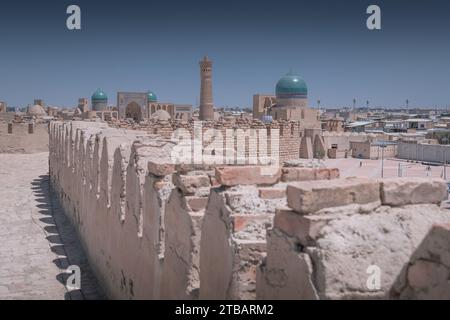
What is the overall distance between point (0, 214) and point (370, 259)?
9155 mm

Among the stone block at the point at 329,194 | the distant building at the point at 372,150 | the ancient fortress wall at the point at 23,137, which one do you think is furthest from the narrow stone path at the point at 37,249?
the distant building at the point at 372,150

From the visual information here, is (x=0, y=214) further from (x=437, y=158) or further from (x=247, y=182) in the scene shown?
(x=437, y=158)

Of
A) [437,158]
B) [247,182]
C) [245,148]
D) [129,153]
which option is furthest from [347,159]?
[247,182]

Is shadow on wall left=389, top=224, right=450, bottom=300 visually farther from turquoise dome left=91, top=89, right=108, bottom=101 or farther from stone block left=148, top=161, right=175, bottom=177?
turquoise dome left=91, top=89, right=108, bottom=101

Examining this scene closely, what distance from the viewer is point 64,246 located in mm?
7812

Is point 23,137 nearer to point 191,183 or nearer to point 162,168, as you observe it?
point 162,168

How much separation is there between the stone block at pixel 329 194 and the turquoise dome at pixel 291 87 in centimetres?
4436

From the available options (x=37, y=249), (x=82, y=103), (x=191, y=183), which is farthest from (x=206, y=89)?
(x=191, y=183)

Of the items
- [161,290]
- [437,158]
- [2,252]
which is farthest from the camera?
[437,158]

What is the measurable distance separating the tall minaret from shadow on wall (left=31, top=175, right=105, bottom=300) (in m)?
32.5

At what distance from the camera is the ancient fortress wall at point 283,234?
7.18 feet

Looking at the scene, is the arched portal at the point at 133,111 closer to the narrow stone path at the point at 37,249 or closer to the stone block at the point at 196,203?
the narrow stone path at the point at 37,249
